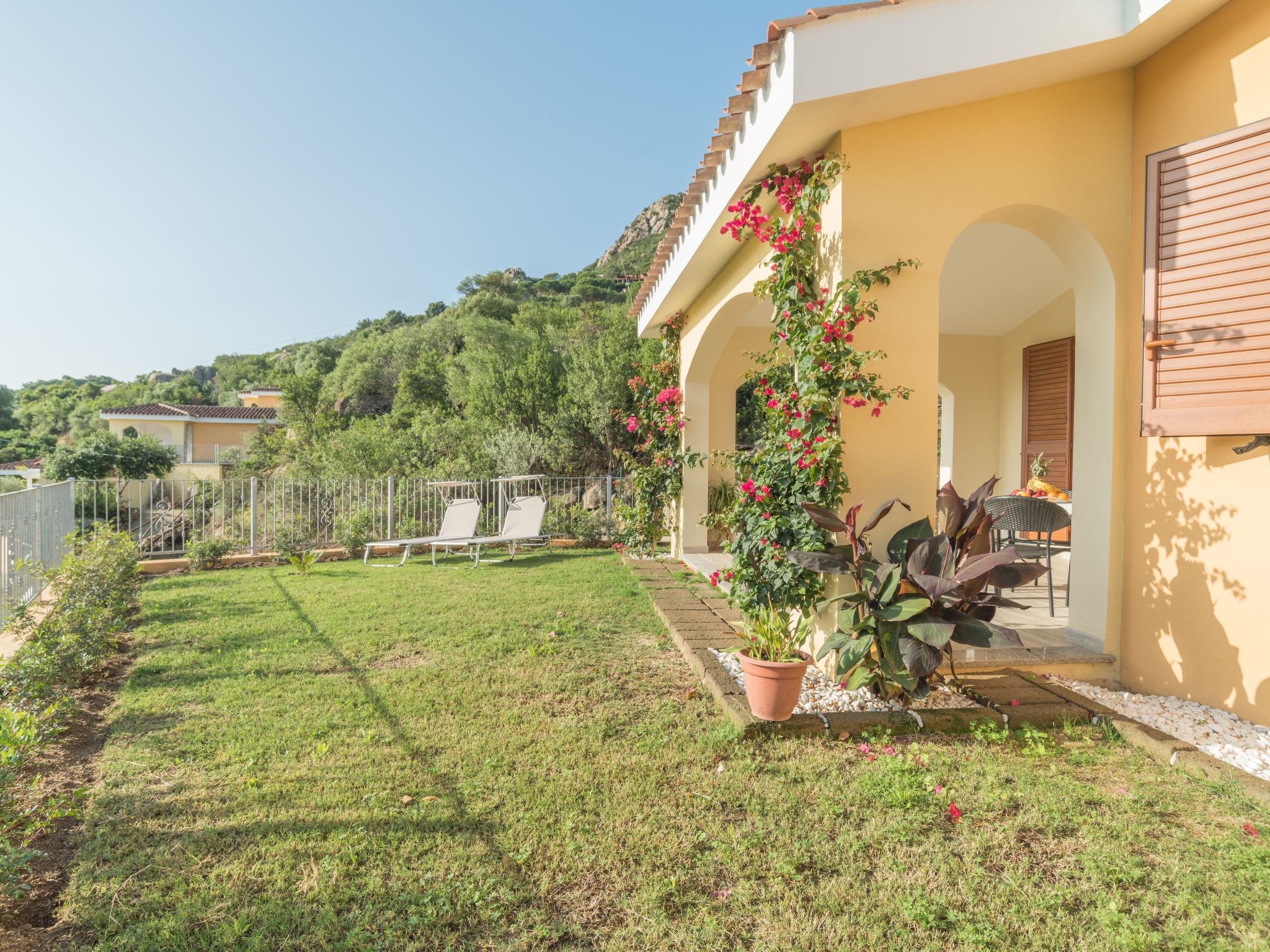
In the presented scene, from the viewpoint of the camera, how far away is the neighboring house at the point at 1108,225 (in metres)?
3.21

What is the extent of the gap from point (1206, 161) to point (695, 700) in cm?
395

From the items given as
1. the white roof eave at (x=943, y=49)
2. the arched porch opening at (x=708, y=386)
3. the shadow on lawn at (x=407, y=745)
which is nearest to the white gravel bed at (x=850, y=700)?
the shadow on lawn at (x=407, y=745)

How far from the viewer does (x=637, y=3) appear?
12742mm

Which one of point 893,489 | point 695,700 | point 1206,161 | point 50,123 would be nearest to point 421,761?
point 695,700

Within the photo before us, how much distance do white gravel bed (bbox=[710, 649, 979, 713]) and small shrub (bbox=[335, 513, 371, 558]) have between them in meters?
7.88

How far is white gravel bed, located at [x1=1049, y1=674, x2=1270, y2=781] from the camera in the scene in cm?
290

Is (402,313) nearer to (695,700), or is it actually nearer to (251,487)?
(251,487)

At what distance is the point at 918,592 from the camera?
3.26 metres

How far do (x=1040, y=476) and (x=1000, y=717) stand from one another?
15.2 feet

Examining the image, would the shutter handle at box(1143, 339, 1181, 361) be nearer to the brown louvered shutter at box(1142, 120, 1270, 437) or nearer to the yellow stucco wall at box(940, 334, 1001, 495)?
the brown louvered shutter at box(1142, 120, 1270, 437)

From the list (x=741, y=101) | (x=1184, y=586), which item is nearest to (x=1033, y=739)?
(x=1184, y=586)

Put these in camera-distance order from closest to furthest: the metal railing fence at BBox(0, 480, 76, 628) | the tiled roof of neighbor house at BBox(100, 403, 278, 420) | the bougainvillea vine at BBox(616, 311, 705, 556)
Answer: the metal railing fence at BBox(0, 480, 76, 628), the bougainvillea vine at BBox(616, 311, 705, 556), the tiled roof of neighbor house at BBox(100, 403, 278, 420)

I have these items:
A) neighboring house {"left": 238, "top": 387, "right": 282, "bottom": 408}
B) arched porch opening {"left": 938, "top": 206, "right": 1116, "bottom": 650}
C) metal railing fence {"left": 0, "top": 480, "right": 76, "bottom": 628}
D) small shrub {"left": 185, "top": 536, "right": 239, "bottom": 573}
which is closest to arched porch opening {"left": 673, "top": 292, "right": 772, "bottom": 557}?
arched porch opening {"left": 938, "top": 206, "right": 1116, "bottom": 650}

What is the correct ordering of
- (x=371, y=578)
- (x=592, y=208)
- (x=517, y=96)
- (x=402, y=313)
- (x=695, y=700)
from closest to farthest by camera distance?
(x=695, y=700)
(x=371, y=578)
(x=517, y=96)
(x=402, y=313)
(x=592, y=208)
